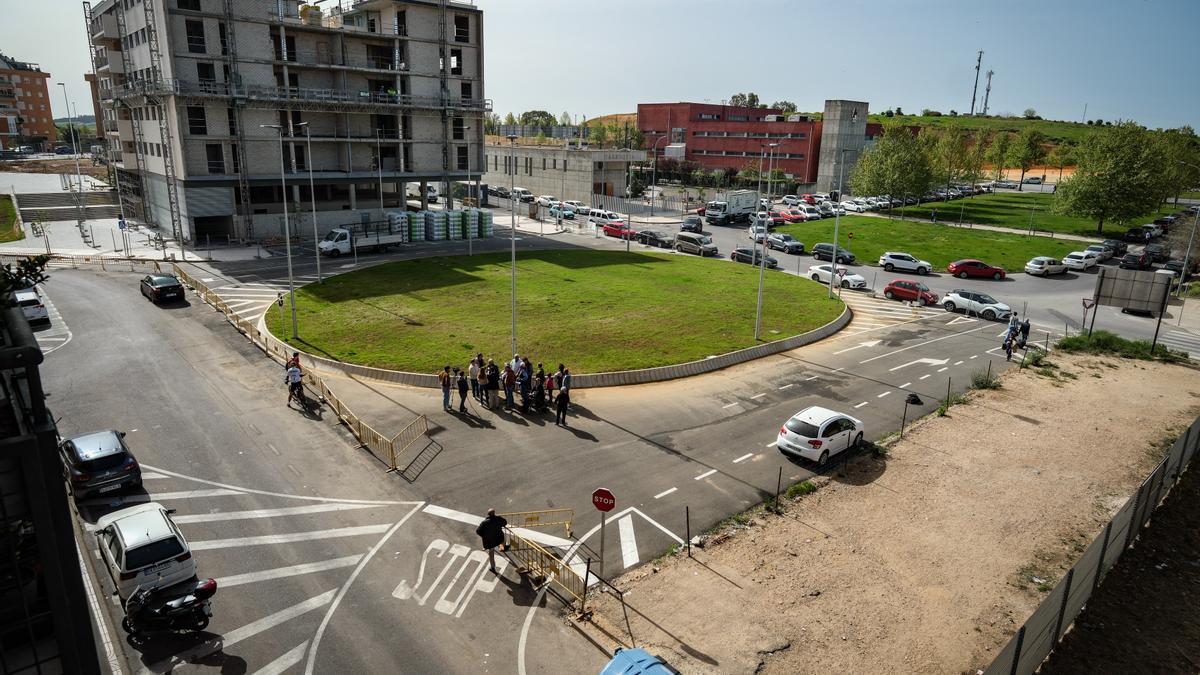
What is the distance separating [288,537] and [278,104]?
49.0 m

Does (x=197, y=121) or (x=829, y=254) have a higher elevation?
(x=197, y=121)

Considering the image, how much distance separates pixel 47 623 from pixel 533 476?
466 inches

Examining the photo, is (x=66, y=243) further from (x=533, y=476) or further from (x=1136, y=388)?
(x=1136, y=388)

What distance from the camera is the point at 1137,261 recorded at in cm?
5372

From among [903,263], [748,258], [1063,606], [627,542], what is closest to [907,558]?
[1063,606]

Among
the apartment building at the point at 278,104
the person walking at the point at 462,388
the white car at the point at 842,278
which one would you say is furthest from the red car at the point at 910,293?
the apartment building at the point at 278,104

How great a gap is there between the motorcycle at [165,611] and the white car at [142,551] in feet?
1.58

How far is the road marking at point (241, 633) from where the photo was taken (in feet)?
40.2

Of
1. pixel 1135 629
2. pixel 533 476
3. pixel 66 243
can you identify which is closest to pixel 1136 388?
pixel 1135 629

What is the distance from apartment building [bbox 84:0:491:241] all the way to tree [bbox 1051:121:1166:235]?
57.6 m

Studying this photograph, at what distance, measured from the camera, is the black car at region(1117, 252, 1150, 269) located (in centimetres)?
5325

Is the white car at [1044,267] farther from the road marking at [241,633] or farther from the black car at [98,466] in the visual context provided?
the black car at [98,466]

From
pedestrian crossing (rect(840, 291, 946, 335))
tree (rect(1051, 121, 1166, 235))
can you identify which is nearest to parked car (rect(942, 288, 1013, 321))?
pedestrian crossing (rect(840, 291, 946, 335))

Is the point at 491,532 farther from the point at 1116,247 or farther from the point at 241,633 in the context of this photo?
the point at 1116,247
